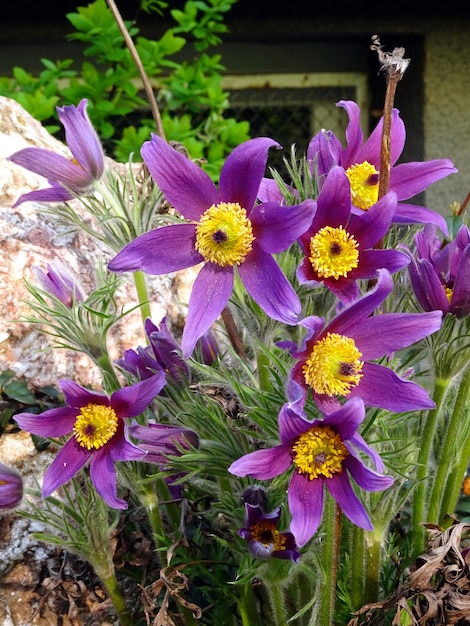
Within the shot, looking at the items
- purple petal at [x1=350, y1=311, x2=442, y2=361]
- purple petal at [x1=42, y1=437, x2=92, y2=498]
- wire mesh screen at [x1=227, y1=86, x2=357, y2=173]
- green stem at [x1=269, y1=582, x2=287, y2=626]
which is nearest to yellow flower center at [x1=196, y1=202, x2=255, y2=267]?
purple petal at [x1=350, y1=311, x2=442, y2=361]

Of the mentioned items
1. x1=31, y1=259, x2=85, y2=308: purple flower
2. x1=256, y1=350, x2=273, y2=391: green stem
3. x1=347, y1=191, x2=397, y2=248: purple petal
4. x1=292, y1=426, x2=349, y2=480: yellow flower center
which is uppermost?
x1=347, y1=191, x2=397, y2=248: purple petal

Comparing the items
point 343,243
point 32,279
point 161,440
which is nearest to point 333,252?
point 343,243

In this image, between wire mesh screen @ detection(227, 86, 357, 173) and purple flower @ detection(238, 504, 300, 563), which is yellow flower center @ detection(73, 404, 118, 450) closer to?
purple flower @ detection(238, 504, 300, 563)

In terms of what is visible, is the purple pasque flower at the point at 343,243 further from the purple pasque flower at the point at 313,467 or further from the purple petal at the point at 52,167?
the purple petal at the point at 52,167

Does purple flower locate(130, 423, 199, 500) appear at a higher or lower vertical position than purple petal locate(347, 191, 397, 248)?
lower

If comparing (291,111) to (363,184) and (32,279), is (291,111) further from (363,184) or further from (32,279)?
(363,184)

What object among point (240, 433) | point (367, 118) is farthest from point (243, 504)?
point (367, 118)
